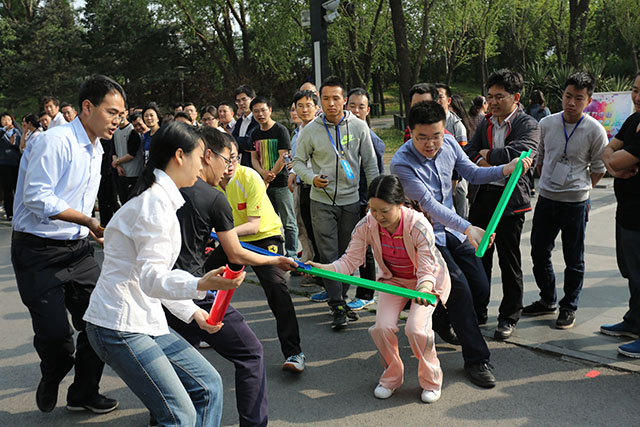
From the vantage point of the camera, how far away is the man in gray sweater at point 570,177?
471cm

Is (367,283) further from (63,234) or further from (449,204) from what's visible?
(63,234)

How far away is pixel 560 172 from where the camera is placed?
4789 millimetres

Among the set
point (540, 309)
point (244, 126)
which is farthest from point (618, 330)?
point (244, 126)

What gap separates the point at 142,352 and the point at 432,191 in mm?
2537

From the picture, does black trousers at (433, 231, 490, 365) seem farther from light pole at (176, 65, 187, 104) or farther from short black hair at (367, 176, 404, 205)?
light pole at (176, 65, 187, 104)

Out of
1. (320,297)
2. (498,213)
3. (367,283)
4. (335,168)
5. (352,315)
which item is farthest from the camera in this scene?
(320,297)

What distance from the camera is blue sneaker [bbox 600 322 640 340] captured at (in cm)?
453

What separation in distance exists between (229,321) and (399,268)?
136cm

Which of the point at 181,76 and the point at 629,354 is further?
the point at 181,76

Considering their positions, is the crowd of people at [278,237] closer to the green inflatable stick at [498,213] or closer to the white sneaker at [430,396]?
the white sneaker at [430,396]

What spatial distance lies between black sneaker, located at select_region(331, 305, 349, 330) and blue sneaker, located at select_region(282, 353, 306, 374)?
85cm

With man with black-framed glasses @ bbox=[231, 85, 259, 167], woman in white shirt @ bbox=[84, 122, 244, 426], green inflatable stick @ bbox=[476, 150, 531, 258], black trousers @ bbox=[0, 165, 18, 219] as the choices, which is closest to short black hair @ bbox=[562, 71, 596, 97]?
green inflatable stick @ bbox=[476, 150, 531, 258]

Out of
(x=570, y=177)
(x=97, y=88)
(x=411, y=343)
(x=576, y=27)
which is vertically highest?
(x=576, y=27)

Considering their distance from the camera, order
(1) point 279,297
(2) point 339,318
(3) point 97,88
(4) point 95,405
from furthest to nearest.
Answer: (2) point 339,318 < (1) point 279,297 < (4) point 95,405 < (3) point 97,88
